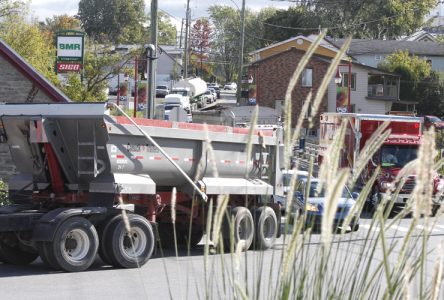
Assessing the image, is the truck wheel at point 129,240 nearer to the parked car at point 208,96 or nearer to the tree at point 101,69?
the tree at point 101,69

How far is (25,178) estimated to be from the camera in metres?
15.4

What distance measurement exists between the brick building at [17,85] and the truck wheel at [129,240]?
1065cm

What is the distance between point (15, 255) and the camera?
14.7m

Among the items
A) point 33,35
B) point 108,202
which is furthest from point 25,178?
point 33,35

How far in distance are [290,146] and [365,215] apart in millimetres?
23423

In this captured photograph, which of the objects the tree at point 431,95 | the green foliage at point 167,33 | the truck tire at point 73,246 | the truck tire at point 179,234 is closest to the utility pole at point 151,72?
the truck tire at point 179,234

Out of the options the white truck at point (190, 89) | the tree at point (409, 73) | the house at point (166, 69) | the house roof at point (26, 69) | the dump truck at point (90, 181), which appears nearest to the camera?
the dump truck at point (90, 181)

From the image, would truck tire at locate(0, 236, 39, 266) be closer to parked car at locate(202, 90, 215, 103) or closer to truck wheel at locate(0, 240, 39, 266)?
truck wheel at locate(0, 240, 39, 266)

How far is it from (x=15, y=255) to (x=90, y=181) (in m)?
1.76

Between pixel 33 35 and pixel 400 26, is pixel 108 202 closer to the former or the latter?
pixel 33 35

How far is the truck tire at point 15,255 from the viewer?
14570 millimetres

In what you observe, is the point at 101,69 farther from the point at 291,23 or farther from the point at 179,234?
the point at 291,23

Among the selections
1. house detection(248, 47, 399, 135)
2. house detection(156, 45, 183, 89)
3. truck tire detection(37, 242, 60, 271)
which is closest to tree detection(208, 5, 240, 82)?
house detection(156, 45, 183, 89)

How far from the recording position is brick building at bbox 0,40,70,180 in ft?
79.5
